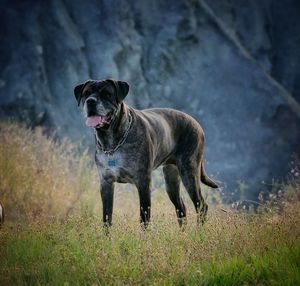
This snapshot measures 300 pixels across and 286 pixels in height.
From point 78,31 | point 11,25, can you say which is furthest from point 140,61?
point 11,25

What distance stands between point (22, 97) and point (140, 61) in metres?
3.85

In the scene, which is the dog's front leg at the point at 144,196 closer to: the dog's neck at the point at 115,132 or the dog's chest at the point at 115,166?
the dog's chest at the point at 115,166

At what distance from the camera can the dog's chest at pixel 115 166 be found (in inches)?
286

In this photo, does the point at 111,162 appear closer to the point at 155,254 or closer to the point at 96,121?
the point at 96,121

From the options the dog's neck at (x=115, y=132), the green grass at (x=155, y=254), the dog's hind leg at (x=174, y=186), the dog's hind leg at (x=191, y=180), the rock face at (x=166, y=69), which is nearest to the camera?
the green grass at (x=155, y=254)

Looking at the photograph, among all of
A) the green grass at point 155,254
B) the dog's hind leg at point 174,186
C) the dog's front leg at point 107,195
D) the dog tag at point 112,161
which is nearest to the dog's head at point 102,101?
the dog tag at point 112,161

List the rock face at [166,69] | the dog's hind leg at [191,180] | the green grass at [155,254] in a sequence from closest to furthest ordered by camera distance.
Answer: the green grass at [155,254]
the dog's hind leg at [191,180]
the rock face at [166,69]

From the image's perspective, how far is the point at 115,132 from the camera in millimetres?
7379

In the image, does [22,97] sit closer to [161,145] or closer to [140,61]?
[140,61]

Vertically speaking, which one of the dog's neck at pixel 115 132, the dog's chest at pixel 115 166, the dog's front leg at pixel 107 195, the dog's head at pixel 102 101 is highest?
the dog's head at pixel 102 101

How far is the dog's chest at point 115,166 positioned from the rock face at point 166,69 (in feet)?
27.4

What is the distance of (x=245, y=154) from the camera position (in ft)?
54.4

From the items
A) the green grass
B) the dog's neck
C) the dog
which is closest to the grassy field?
the green grass

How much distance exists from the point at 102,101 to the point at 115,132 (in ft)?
1.54
